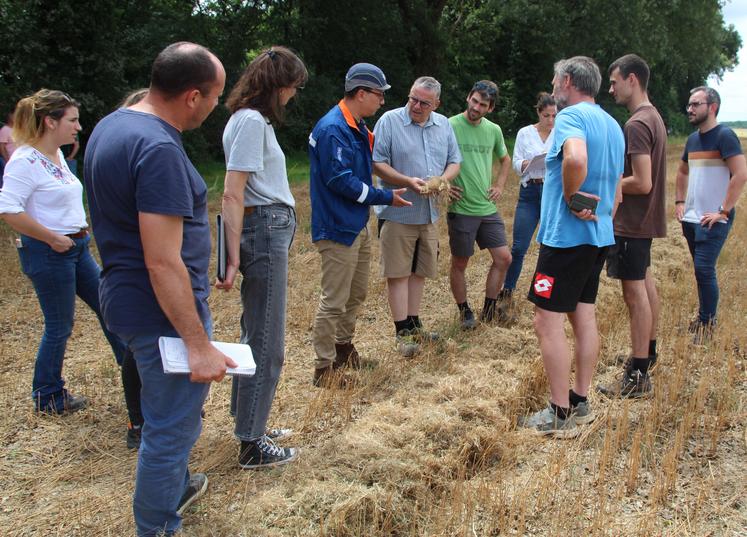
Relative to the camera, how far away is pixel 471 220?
5605mm

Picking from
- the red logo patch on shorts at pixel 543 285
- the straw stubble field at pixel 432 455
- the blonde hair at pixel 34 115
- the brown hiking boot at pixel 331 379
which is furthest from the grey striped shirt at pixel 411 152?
the blonde hair at pixel 34 115

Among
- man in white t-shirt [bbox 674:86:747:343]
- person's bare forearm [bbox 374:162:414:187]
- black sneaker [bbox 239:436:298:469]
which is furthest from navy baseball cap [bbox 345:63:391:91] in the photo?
man in white t-shirt [bbox 674:86:747:343]

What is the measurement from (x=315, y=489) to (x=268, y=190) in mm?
1487

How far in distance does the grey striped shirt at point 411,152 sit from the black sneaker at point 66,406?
2541mm

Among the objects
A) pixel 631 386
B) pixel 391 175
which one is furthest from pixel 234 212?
pixel 631 386

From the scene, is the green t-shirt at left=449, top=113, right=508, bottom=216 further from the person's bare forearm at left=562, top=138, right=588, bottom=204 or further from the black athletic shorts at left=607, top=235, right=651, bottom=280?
the person's bare forearm at left=562, top=138, right=588, bottom=204

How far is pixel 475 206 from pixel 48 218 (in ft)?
10.9

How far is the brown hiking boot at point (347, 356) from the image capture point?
475cm

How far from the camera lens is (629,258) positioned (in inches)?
168

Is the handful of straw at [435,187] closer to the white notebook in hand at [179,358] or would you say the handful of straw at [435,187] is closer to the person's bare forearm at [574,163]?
the person's bare forearm at [574,163]

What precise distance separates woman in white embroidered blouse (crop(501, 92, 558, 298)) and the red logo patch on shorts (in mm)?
2454

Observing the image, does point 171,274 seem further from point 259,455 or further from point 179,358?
point 259,455

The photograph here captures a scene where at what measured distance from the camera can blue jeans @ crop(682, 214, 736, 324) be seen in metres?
5.18

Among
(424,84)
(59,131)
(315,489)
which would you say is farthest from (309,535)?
(424,84)
